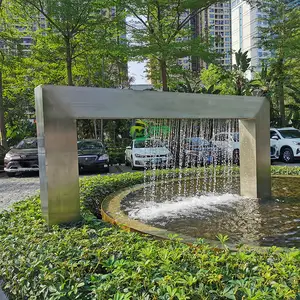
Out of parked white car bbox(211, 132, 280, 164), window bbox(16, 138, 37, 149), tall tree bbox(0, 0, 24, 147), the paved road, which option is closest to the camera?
the paved road

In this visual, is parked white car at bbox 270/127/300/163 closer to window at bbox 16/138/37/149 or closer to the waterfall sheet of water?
the waterfall sheet of water

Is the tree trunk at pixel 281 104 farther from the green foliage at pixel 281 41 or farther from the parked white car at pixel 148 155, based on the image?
the parked white car at pixel 148 155

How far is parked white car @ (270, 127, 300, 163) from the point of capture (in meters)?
16.1

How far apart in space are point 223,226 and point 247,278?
102 inches

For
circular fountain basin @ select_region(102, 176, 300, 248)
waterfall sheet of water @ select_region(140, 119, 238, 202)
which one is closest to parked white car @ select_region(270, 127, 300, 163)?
waterfall sheet of water @ select_region(140, 119, 238, 202)

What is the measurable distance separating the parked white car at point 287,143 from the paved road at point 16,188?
11131 millimetres

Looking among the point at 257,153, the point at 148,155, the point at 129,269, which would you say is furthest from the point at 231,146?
the point at 129,269

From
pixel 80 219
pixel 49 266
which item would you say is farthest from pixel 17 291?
pixel 80 219

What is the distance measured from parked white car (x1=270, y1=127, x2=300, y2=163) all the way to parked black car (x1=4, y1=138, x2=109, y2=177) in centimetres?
832

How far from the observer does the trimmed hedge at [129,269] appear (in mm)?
2430

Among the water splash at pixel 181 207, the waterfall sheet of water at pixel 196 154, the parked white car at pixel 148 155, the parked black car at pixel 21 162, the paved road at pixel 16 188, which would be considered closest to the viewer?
the water splash at pixel 181 207

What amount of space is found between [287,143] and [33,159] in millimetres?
11270

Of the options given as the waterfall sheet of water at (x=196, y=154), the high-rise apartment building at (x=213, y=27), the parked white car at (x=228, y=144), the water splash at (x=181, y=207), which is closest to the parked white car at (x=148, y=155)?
the waterfall sheet of water at (x=196, y=154)

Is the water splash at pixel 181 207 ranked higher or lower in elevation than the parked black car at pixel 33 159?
lower
